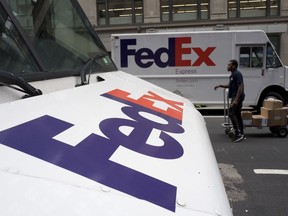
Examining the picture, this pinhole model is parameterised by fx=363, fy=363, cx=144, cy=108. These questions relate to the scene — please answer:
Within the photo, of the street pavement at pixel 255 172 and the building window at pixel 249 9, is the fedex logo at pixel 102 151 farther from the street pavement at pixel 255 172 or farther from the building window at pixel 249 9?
the building window at pixel 249 9

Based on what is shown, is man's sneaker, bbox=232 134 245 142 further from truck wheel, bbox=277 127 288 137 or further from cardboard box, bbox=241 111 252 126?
truck wheel, bbox=277 127 288 137

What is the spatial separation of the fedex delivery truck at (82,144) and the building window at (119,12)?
20.8 metres

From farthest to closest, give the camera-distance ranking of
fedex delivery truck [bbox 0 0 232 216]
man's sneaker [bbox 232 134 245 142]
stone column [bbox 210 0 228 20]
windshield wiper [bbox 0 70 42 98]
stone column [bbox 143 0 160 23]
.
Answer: stone column [bbox 143 0 160 23]
stone column [bbox 210 0 228 20]
man's sneaker [bbox 232 134 245 142]
windshield wiper [bbox 0 70 42 98]
fedex delivery truck [bbox 0 0 232 216]

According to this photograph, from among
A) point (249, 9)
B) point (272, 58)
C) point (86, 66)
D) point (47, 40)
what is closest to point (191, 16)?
point (249, 9)

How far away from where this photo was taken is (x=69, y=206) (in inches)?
32.5

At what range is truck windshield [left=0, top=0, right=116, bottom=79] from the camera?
1730mm

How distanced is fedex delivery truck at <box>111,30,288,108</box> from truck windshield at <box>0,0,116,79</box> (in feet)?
32.0

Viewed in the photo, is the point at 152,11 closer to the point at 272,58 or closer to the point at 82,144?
the point at 272,58

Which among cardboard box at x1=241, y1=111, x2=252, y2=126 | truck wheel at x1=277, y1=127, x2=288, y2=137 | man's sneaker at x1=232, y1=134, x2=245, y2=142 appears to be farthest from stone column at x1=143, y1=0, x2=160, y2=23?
man's sneaker at x1=232, y1=134, x2=245, y2=142

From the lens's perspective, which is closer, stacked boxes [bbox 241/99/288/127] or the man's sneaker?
the man's sneaker

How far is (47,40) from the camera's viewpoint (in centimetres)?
215

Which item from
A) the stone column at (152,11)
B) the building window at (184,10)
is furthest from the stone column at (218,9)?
the stone column at (152,11)

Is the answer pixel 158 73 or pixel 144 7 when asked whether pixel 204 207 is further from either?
pixel 144 7

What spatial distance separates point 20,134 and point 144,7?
21.9m
